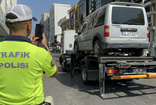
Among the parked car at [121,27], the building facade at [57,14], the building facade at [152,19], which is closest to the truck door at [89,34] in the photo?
the parked car at [121,27]

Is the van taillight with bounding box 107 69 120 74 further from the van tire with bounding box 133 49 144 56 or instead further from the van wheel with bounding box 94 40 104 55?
the van tire with bounding box 133 49 144 56

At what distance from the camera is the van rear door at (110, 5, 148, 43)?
5.66m

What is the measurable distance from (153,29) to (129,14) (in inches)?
880

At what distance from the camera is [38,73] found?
151 cm

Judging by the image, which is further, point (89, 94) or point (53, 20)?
point (53, 20)

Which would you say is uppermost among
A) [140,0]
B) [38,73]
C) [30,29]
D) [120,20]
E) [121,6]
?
[140,0]

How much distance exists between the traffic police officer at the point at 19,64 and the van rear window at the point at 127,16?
4608mm

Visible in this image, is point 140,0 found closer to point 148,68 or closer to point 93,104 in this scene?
point 148,68

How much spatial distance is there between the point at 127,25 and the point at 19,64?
5019 millimetres

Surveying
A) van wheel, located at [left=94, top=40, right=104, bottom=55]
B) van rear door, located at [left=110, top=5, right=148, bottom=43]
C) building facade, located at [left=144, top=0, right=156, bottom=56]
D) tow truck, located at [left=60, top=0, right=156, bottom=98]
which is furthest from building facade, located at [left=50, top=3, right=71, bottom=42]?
tow truck, located at [left=60, top=0, right=156, bottom=98]

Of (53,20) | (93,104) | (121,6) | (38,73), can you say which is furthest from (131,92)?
(53,20)

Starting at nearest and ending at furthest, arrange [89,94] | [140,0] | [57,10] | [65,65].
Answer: [89,94]
[65,65]
[140,0]
[57,10]

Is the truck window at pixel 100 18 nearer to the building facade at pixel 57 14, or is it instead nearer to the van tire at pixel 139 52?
the van tire at pixel 139 52

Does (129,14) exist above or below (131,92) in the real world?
above
